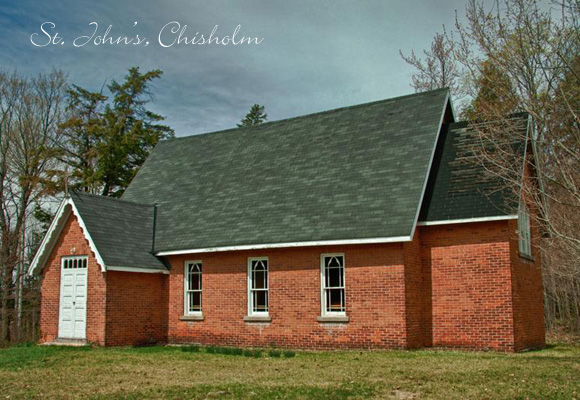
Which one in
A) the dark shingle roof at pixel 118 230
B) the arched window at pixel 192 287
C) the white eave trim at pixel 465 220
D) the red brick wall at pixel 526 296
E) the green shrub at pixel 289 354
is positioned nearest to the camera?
the green shrub at pixel 289 354

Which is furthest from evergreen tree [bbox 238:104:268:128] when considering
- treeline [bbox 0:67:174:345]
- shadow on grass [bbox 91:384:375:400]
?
shadow on grass [bbox 91:384:375:400]

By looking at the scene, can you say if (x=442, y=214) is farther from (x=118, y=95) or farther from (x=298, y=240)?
(x=118, y=95)

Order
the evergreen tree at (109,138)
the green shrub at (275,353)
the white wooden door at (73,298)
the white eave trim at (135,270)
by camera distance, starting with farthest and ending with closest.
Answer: the evergreen tree at (109,138) → the white wooden door at (73,298) → the white eave trim at (135,270) → the green shrub at (275,353)

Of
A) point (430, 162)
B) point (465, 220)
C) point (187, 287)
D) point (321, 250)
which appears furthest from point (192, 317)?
point (465, 220)

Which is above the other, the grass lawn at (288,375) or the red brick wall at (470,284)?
the red brick wall at (470,284)

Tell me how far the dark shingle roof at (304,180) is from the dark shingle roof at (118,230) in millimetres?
620

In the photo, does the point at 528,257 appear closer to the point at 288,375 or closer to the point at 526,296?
the point at 526,296

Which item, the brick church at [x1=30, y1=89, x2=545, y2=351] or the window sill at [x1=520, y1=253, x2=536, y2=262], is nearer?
the brick church at [x1=30, y1=89, x2=545, y2=351]

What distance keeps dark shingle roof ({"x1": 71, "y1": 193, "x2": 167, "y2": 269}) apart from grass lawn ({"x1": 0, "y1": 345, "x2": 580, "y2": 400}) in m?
3.96

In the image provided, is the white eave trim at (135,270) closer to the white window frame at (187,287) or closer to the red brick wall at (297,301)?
the red brick wall at (297,301)

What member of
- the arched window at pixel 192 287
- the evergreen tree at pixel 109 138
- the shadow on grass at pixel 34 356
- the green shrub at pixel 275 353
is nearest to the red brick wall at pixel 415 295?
the green shrub at pixel 275 353

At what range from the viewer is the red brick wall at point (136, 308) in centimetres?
2045

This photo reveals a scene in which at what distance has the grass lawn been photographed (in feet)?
36.0

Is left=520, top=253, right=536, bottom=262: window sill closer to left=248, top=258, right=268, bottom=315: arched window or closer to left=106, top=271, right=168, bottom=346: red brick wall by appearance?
left=248, top=258, right=268, bottom=315: arched window
